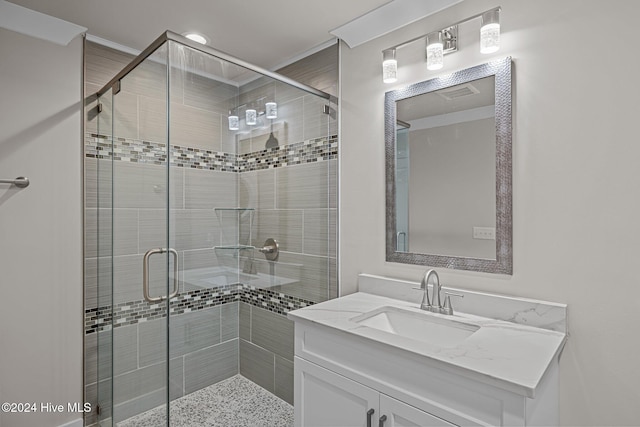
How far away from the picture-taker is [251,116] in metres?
1.74

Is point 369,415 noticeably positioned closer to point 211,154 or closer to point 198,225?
point 198,225

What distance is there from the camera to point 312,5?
70.4 inches

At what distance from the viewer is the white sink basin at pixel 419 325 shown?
1452 mm

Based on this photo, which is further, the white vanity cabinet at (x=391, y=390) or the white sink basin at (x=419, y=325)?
the white sink basin at (x=419, y=325)

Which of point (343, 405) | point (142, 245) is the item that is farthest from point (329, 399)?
point (142, 245)

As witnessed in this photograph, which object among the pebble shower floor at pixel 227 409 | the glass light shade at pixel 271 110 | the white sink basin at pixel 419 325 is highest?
the glass light shade at pixel 271 110

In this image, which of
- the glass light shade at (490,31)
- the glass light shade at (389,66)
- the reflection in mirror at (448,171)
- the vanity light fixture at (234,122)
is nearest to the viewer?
the glass light shade at (490,31)

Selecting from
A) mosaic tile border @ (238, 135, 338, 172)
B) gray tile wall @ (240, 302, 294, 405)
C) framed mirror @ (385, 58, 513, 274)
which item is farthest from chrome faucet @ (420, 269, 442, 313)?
mosaic tile border @ (238, 135, 338, 172)

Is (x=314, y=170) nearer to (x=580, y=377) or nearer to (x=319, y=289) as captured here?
(x=319, y=289)

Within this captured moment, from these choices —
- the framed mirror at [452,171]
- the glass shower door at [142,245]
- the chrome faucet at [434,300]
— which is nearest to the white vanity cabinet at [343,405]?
the chrome faucet at [434,300]

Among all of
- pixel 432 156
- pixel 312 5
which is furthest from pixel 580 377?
pixel 312 5

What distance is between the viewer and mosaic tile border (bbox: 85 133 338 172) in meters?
1.52

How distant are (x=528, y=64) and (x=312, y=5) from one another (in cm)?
106

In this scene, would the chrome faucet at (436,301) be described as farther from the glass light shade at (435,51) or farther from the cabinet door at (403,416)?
the glass light shade at (435,51)
